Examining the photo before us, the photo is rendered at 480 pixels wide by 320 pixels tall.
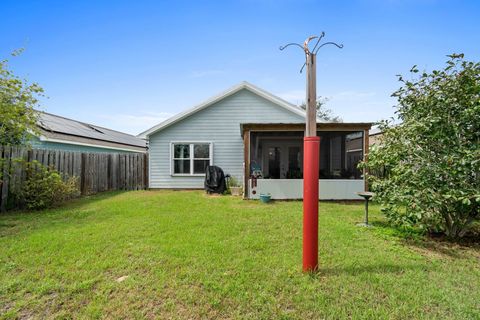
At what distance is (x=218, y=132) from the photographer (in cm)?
1134

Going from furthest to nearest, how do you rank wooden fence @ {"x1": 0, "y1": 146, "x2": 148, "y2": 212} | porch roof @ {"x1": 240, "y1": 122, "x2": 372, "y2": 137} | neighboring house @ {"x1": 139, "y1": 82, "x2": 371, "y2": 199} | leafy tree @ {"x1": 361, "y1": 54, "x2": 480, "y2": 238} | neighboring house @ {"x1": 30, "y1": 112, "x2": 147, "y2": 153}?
neighboring house @ {"x1": 139, "y1": 82, "x2": 371, "y2": 199} → neighboring house @ {"x1": 30, "y1": 112, "x2": 147, "y2": 153} → porch roof @ {"x1": 240, "y1": 122, "x2": 372, "y2": 137} → wooden fence @ {"x1": 0, "y1": 146, "x2": 148, "y2": 212} → leafy tree @ {"x1": 361, "y1": 54, "x2": 480, "y2": 238}

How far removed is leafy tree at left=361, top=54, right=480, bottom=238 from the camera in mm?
3887

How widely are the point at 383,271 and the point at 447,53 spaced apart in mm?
4116

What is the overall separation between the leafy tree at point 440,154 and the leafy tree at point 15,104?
9348 millimetres

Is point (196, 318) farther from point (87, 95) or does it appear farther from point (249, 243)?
point (87, 95)

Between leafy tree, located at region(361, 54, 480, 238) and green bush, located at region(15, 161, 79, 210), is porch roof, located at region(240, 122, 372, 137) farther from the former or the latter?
green bush, located at region(15, 161, 79, 210)

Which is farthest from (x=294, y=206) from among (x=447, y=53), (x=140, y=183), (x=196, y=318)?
(x=140, y=183)

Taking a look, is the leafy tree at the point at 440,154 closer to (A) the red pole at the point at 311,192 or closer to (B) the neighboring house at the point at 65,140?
(A) the red pole at the point at 311,192

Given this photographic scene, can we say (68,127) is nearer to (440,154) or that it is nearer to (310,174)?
(310,174)

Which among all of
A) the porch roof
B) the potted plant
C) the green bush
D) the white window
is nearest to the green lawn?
the green bush

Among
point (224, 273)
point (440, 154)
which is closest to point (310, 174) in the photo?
point (224, 273)

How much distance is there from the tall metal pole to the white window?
28.7 feet

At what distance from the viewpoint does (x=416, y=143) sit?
4.46m

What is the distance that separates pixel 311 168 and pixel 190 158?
9232 mm
